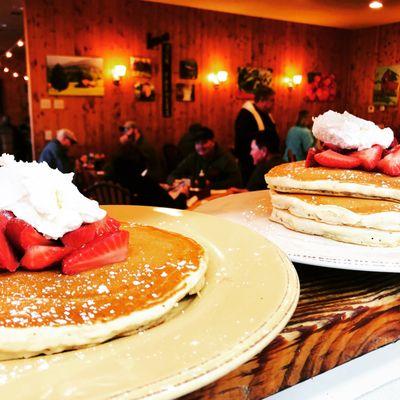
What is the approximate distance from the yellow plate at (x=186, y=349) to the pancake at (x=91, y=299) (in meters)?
0.02

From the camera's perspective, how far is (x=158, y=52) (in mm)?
7609

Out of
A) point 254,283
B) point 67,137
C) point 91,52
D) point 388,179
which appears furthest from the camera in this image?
point 91,52

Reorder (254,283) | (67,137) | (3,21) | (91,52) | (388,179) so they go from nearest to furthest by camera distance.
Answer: (254,283) < (388,179) < (67,137) < (91,52) < (3,21)

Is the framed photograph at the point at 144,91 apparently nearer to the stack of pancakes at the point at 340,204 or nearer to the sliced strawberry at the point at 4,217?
the stack of pancakes at the point at 340,204

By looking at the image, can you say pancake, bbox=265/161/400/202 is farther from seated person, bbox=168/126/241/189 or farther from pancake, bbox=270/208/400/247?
seated person, bbox=168/126/241/189

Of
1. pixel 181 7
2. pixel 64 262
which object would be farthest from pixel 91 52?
pixel 64 262

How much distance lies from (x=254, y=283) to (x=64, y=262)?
361 millimetres

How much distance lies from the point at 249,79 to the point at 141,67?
220 cm

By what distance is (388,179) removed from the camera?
1378 mm

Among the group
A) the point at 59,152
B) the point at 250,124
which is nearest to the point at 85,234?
the point at 59,152

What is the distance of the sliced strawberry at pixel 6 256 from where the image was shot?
0.87 metres

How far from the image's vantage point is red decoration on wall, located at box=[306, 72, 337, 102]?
9.53 metres

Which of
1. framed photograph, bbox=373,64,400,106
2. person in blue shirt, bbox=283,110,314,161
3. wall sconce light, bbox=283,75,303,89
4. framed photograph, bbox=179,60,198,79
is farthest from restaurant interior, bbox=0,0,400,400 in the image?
framed photograph, bbox=373,64,400,106

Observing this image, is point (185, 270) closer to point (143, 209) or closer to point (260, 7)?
point (143, 209)
